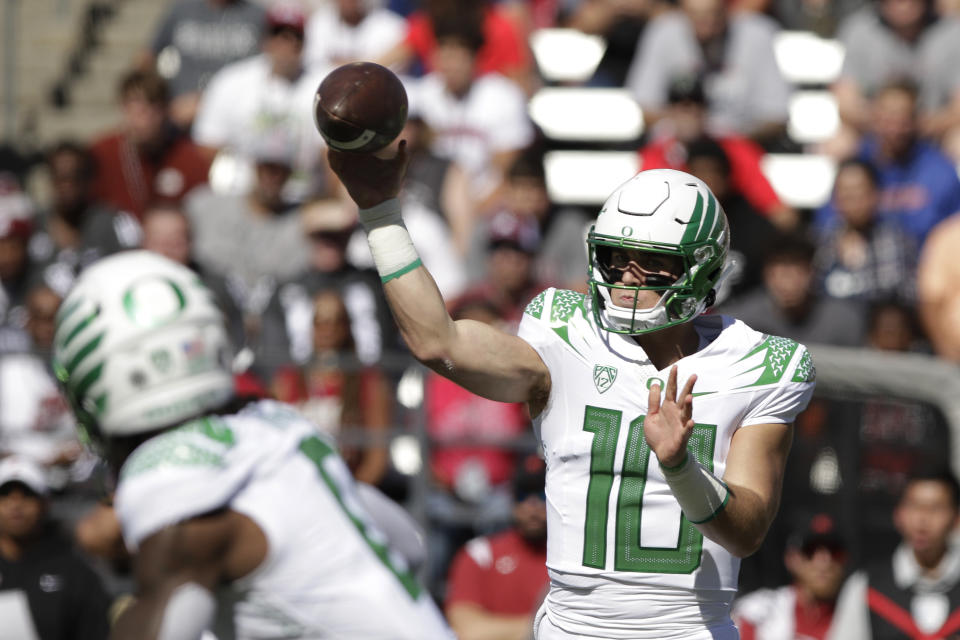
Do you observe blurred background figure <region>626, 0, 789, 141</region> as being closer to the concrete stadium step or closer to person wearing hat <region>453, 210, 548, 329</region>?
person wearing hat <region>453, 210, 548, 329</region>

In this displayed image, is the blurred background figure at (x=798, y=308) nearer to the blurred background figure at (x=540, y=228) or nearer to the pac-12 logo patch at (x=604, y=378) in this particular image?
the blurred background figure at (x=540, y=228)

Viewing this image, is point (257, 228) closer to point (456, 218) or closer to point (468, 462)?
point (456, 218)

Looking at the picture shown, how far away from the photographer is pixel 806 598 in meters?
7.79

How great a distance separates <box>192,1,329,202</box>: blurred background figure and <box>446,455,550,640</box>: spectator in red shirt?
126 inches

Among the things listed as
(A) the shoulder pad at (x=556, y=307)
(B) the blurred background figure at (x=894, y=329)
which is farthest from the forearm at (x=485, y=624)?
(A) the shoulder pad at (x=556, y=307)

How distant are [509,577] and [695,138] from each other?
310 cm

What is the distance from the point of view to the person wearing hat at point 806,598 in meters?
7.73

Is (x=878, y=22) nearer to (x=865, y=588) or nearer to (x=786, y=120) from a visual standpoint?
(x=786, y=120)

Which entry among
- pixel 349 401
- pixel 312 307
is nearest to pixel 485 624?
pixel 349 401

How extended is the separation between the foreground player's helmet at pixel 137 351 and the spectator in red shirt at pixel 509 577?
4317mm

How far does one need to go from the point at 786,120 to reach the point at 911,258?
6.22 ft

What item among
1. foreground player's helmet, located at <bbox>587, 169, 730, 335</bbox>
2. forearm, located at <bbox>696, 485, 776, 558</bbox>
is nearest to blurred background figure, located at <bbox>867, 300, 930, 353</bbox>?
foreground player's helmet, located at <bbox>587, 169, 730, 335</bbox>

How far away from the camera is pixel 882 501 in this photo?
809cm

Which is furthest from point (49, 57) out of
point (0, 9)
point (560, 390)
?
point (560, 390)
